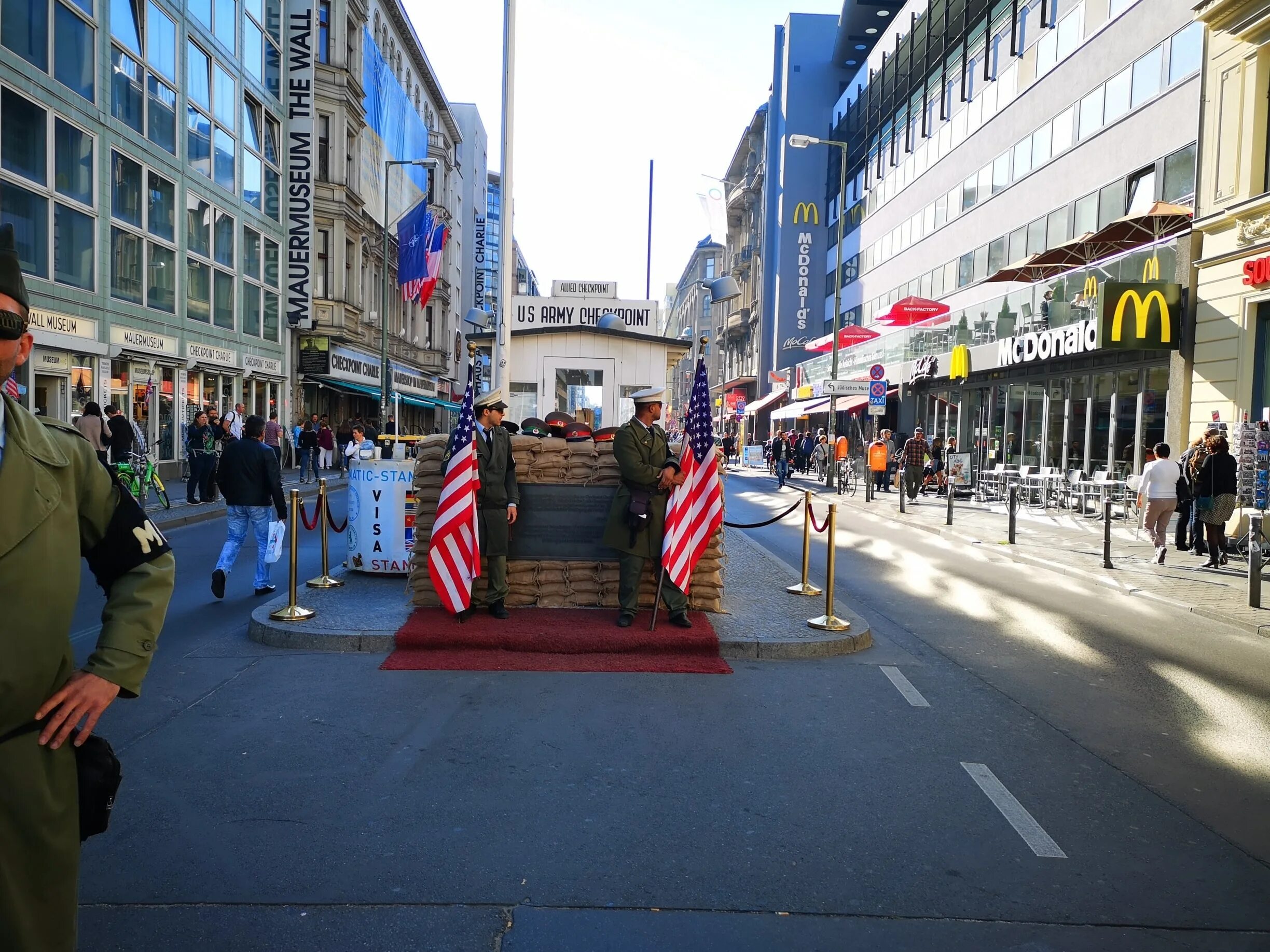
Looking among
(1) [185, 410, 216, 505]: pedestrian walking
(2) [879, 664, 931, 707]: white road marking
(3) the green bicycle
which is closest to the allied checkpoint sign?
(2) [879, 664, 931, 707]: white road marking

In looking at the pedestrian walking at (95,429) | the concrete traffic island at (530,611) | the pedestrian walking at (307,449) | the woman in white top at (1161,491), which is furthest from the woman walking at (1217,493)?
the pedestrian walking at (307,449)

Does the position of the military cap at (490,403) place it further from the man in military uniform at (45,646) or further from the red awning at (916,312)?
the red awning at (916,312)

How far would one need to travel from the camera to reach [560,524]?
895 centimetres

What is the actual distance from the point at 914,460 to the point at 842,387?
546 cm

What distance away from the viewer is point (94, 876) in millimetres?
3711

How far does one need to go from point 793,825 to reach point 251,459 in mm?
7556

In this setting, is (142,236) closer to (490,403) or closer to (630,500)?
(490,403)

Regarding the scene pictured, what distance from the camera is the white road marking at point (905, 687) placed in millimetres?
6496

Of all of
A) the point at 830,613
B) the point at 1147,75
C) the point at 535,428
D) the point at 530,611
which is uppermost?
the point at 1147,75

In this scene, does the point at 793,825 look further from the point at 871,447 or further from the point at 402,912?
the point at 871,447

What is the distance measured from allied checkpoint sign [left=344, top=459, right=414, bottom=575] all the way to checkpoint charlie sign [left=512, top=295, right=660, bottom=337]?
7.39m

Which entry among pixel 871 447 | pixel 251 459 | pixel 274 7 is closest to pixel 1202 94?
pixel 871 447

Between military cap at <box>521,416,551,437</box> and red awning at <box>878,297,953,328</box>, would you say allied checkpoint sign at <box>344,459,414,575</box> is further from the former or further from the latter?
red awning at <box>878,297,953,328</box>

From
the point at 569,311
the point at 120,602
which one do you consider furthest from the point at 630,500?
the point at 569,311
